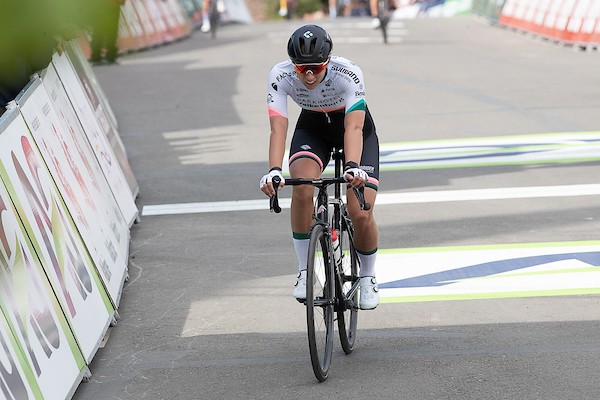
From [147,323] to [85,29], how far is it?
5582 mm

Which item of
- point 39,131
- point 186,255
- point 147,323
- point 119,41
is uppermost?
point 119,41

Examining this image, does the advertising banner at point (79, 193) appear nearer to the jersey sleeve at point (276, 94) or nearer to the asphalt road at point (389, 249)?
the asphalt road at point (389, 249)

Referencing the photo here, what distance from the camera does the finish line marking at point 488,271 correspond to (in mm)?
7039

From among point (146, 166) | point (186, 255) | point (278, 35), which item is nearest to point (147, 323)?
point (186, 255)

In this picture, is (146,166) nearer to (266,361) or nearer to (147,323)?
(147,323)

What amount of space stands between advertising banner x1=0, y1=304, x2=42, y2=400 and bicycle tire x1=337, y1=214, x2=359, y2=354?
1783 millimetres

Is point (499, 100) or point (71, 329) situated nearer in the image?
point (71, 329)

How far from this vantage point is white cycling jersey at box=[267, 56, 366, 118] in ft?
18.2

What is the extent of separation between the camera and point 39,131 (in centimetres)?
645

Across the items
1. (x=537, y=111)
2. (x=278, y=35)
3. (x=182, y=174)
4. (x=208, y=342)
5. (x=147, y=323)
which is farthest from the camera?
(x=278, y=35)

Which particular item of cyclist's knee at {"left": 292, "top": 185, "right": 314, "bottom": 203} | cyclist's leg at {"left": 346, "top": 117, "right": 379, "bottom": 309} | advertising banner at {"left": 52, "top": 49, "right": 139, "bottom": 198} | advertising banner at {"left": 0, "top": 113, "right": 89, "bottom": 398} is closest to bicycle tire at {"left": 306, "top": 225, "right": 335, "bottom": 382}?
cyclist's knee at {"left": 292, "top": 185, "right": 314, "bottom": 203}

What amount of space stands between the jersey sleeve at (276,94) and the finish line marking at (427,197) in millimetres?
4670

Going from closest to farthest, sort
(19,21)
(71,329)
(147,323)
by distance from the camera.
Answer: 1. (19,21)
2. (71,329)
3. (147,323)

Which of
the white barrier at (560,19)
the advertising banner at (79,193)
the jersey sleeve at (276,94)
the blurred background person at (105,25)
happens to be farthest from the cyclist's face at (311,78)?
the white barrier at (560,19)
